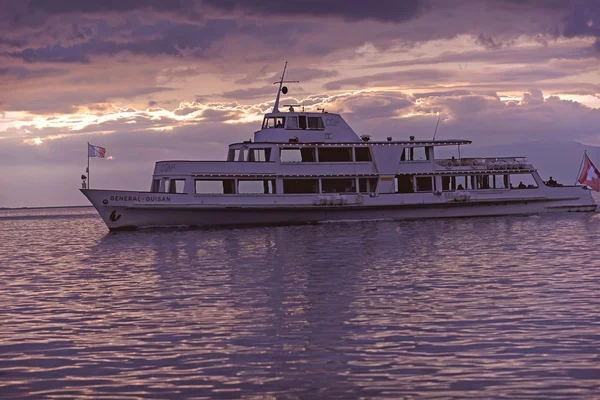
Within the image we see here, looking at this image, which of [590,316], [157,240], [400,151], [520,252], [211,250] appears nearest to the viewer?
[590,316]

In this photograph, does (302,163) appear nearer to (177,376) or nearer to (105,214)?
(105,214)

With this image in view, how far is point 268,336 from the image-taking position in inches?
559

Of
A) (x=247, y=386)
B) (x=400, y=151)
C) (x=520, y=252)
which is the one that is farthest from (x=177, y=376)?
(x=400, y=151)

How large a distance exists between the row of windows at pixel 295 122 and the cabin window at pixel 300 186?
3.60 metres

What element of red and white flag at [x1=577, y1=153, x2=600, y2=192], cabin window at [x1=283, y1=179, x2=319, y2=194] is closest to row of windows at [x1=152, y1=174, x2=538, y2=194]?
cabin window at [x1=283, y1=179, x2=319, y2=194]

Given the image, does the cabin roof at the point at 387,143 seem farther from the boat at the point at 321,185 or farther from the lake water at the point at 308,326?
the lake water at the point at 308,326

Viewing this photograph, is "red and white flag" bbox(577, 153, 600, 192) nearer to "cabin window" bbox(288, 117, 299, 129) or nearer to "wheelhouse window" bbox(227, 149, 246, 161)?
"cabin window" bbox(288, 117, 299, 129)

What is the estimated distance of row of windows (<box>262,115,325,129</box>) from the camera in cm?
5171

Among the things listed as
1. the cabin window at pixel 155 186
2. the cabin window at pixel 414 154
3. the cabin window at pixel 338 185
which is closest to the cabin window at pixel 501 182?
the cabin window at pixel 414 154

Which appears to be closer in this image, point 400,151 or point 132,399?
point 132,399

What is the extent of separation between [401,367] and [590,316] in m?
5.32

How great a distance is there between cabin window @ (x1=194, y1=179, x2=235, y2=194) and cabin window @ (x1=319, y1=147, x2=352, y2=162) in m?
6.43

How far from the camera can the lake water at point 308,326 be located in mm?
10766

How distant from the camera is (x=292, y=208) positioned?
4959 centimetres
